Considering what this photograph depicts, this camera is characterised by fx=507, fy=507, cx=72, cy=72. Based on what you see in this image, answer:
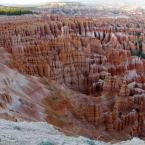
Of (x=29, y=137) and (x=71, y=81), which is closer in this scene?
(x=29, y=137)

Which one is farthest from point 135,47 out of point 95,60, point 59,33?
point 95,60

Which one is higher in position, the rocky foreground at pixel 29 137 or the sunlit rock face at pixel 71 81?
the rocky foreground at pixel 29 137

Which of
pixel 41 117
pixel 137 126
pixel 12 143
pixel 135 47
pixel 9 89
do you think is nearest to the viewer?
pixel 12 143

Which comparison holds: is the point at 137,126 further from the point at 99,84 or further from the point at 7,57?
the point at 7,57

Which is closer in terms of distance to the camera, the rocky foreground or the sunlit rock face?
the rocky foreground

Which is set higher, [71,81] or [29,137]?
[29,137]

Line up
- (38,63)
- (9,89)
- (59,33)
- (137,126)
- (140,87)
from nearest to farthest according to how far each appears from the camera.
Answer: (9,89) < (137,126) < (140,87) < (38,63) < (59,33)

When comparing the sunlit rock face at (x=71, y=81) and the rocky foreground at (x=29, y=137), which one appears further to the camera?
the sunlit rock face at (x=71, y=81)

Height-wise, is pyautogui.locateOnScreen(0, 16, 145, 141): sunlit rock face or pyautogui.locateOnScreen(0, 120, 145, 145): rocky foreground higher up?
pyautogui.locateOnScreen(0, 120, 145, 145): rocky foreground
